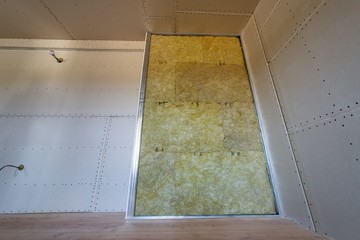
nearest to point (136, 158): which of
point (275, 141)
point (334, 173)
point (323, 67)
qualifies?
point (275, 141)

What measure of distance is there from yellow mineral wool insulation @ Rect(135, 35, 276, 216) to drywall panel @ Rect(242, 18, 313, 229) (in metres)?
0.08

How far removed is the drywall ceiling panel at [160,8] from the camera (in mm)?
1979

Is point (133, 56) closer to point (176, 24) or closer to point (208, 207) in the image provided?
point (176, 24)

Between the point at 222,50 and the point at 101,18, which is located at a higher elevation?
the point at 101,18

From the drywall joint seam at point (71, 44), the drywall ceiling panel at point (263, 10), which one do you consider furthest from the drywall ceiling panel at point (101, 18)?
the drywall ceiling panel at point (263, 10)

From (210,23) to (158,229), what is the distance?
2309 mm

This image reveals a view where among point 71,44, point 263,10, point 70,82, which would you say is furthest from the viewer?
point 71,44

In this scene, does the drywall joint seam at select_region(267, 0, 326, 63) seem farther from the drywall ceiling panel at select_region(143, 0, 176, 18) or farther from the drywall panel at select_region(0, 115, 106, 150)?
the drywall panel at select_region(0, 115, 106, 150)

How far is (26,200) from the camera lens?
177 cm

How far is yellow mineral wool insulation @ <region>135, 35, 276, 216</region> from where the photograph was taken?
1.54 metres

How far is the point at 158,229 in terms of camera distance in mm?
1154

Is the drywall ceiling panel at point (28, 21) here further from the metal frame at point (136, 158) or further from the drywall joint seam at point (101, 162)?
the drywall joint seam at point (101, 162)

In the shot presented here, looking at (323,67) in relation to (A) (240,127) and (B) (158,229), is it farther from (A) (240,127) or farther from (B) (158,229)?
(B) (158,229)

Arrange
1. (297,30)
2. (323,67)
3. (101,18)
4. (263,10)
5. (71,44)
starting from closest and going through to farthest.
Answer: (323,67), (297,30), (263,10), (101,18), (71,44)
